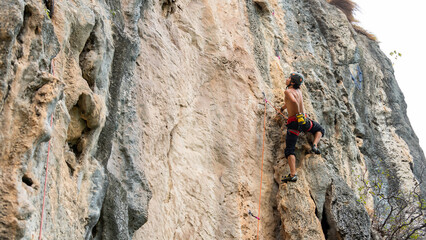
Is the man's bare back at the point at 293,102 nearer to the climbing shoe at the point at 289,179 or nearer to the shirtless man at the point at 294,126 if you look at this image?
the shirtless man at the point at 294,126

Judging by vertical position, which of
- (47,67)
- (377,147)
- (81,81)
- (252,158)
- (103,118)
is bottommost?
(377,147)

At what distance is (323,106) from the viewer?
10.6m

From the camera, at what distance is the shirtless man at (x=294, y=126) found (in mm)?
8494

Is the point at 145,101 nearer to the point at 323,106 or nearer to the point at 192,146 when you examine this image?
the point at 192,146

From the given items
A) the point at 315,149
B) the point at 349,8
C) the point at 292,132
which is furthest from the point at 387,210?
the point at 349,8

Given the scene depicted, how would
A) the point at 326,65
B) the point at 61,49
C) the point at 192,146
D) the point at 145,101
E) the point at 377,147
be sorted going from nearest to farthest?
the point at 61,49 → the point at 145,101 → the point at 192,146 → the point at 326,65 → the point at 377,147

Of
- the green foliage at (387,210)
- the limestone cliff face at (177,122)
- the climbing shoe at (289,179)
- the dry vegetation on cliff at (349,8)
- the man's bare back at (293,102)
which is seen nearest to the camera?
the limestone cliff face at (177,122)

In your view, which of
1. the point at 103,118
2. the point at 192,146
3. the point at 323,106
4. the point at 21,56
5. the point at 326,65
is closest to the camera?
the point at 21,56

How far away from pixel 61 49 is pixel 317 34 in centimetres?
810

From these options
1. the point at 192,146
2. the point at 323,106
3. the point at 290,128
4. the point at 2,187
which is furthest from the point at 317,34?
the point at 2,187

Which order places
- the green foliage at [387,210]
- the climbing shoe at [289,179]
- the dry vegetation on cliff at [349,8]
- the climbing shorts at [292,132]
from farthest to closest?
the dry vegetation on cliff at [349,8] → the green foliage at [387,210] → the climbing shorts at [292,132] → the climbing shoe at [289,179]

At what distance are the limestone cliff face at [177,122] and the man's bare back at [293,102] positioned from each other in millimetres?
432

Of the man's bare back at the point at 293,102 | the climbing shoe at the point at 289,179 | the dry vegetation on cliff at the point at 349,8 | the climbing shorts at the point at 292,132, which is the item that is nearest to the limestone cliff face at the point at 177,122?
Result: the climbing shoe at the point at 289,179

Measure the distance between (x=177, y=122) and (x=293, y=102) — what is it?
2.02 meters
